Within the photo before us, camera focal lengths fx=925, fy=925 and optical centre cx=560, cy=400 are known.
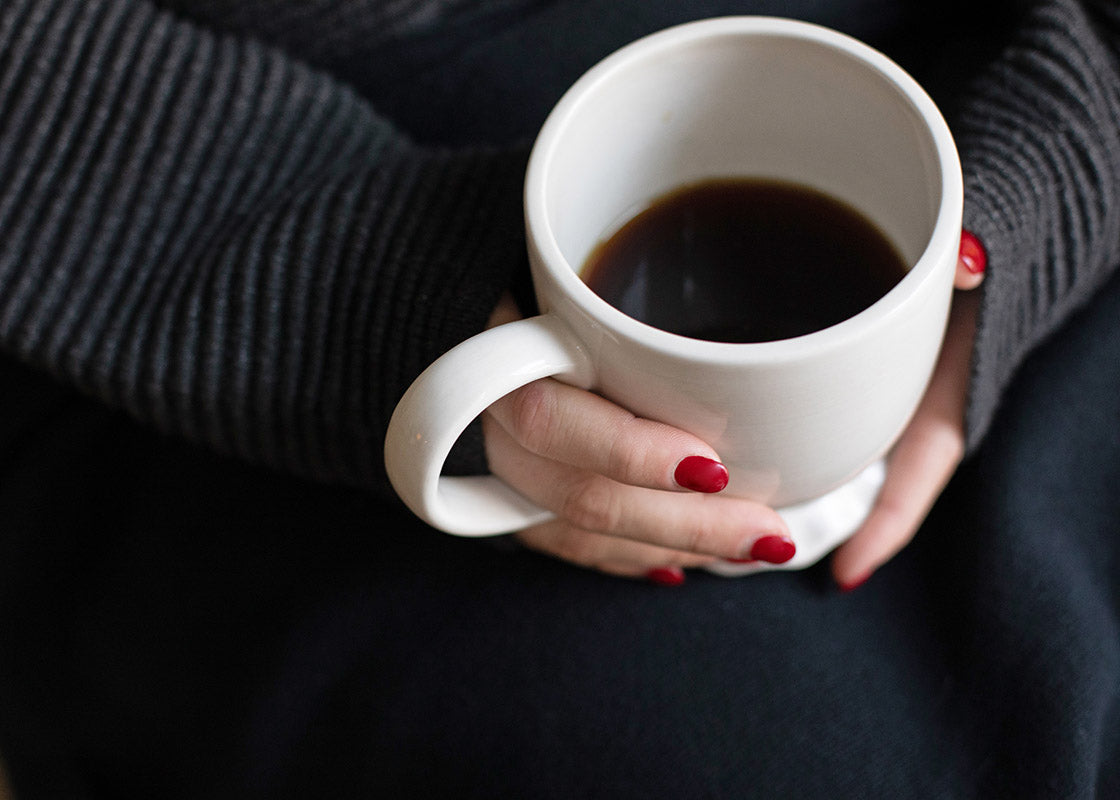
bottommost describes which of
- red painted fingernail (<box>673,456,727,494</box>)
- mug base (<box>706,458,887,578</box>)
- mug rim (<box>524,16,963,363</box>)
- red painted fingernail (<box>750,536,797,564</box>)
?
mug base (<box>706,458,887,578</box>)

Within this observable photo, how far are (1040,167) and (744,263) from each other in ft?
0.65

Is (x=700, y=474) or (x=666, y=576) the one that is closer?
(x=700, y=474)

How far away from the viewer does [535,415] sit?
448 millimetres

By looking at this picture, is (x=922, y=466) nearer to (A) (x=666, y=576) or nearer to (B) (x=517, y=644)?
(A) (x=666, y=576)

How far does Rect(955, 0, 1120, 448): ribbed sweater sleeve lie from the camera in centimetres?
55

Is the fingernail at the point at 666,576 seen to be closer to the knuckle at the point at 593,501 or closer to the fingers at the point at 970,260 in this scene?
the knuckle at the point at 593,501

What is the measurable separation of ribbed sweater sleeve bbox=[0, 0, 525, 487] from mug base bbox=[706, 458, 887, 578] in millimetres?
210

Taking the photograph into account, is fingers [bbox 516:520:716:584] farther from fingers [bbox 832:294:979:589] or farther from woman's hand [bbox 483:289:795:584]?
fingers [bbox 832:294:979:589]

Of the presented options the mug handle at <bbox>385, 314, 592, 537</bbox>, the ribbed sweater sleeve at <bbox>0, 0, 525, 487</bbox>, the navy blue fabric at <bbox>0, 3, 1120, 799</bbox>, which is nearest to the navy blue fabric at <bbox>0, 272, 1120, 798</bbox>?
the navy blue fabric at <bbox>0, 3, 1120, 799</bbox>

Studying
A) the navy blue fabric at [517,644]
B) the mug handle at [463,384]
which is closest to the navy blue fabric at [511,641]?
the navy blue fabric at [517,644]

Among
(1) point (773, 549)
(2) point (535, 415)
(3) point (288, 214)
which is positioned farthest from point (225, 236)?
(1) point (773, 549)

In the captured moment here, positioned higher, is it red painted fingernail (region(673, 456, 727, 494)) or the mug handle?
the mug handle

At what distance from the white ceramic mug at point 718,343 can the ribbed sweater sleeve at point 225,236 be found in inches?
3.9

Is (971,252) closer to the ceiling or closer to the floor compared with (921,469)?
closer to the ceiling
